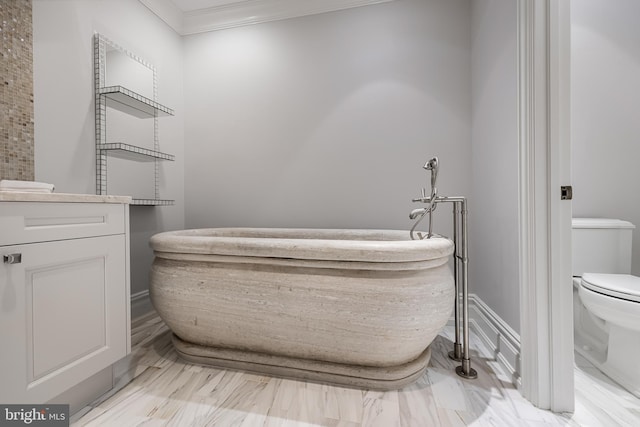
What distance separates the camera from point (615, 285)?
1390mm

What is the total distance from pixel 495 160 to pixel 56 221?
199 cm

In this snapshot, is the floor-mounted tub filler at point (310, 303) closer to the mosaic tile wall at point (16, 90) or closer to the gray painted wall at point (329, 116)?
the mosaic tile wall at point (16, 90)

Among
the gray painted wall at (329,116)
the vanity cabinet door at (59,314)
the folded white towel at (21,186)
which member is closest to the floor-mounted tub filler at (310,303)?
the vanity cabinet door at (59,314)

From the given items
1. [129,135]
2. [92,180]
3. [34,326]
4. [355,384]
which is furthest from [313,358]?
[129,135]

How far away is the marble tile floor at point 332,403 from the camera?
1.10m

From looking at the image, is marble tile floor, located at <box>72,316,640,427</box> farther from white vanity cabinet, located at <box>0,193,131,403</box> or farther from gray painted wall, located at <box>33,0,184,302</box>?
gray painted wall, located at <box>33,0,184,302</box>

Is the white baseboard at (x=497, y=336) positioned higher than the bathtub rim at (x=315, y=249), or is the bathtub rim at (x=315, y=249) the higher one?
the bathtub rim at (x=315, y=249)

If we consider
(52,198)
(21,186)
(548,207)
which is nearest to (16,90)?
(21,186)

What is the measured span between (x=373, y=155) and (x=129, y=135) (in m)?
1.72

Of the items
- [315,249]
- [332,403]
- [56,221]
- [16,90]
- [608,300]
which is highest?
[16,90]

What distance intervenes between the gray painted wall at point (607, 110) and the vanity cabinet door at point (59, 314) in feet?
8.80

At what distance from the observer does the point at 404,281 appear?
3.93 ft

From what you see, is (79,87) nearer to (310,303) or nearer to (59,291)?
(59,291)

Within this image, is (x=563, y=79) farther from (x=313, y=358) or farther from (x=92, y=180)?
(x=92, y=180)
